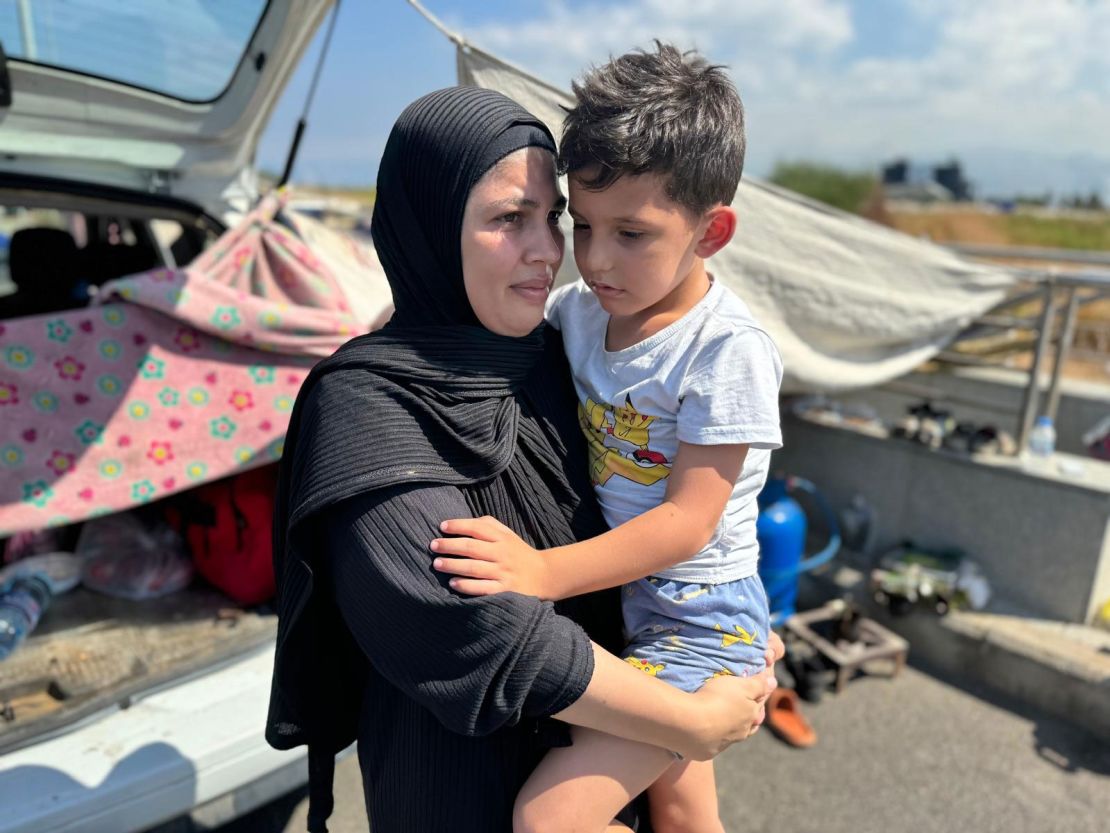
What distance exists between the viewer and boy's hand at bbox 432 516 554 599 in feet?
3.36

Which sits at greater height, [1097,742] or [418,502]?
[418,502]

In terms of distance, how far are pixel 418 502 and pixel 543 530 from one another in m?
0.22

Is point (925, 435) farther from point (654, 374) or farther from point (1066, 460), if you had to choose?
point (654, 374)

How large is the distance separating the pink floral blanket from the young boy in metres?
1.69

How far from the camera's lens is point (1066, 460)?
A: 12.4 feet

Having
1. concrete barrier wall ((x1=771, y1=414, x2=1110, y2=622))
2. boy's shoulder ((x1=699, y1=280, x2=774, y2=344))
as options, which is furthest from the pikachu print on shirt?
concrete barrier wall ((x1=771, y1=414, x2=1110, y2=622))

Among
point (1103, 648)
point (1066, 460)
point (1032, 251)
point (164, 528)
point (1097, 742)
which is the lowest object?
point (1097, 742)

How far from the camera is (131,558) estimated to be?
9.88ft

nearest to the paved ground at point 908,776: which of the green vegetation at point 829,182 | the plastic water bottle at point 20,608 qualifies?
the plastic water bottle at point 20,608

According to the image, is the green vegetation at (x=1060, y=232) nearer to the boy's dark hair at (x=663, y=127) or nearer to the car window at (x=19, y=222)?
the car window at (x=19, y=222)

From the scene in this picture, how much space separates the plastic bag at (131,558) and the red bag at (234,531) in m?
0.07

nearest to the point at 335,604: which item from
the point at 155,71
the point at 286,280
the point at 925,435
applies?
the point at 286,280

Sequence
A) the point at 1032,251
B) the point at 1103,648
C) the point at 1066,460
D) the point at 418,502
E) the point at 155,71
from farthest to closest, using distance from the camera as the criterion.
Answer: the point at 1032,251
the point at 1066,460
the point at 1103,648
the point at 155,71
the point at 418,502

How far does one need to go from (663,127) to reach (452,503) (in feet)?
1.95
